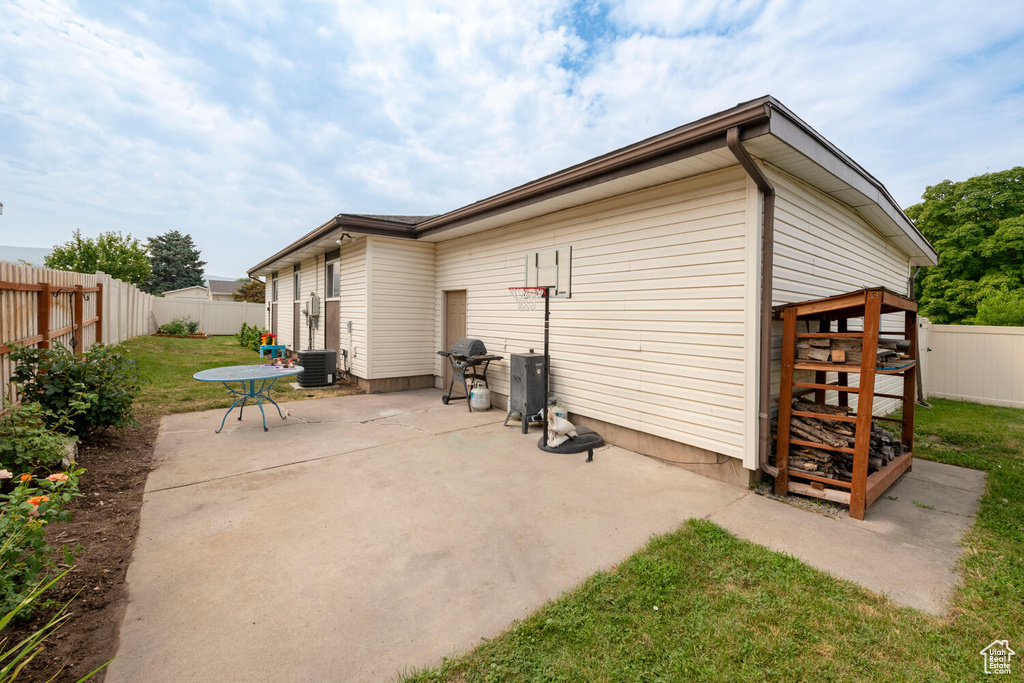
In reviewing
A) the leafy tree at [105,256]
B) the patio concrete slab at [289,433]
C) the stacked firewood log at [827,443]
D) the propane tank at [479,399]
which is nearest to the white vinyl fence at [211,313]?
the leafy tree at [105,256]

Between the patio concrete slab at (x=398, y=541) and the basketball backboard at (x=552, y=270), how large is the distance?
214 centimetres

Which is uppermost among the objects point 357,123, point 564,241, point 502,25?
point 357,123

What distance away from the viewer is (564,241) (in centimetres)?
558

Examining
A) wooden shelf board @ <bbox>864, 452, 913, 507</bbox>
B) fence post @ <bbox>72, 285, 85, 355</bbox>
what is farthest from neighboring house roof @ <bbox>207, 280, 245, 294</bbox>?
wooden shelf board @ <bbox>864, 452, 913, 507</bbox>

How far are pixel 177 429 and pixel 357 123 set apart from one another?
42.3ft

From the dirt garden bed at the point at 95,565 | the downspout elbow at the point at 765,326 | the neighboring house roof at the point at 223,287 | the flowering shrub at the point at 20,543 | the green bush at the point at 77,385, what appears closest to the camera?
the flowering shrub at the point at 20,543

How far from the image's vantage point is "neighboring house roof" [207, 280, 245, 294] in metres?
36.0

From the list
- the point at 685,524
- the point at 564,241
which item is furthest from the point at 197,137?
the point at 685,524

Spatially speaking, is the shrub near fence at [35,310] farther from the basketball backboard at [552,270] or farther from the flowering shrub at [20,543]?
→ the basketball backboard at [552,270]

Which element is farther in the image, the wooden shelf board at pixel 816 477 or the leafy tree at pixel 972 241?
the leafy tree at pixel 972 241

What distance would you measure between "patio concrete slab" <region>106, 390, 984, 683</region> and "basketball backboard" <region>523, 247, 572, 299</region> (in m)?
2.14

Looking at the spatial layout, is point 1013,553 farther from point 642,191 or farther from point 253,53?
point 253,53

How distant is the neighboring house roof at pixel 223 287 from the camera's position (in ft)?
118

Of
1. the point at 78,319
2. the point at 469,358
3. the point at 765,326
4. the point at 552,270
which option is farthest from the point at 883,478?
the point at 78,319
